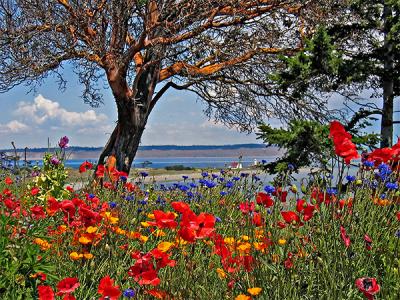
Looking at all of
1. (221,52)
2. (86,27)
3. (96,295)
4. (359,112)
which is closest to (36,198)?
(96,295)

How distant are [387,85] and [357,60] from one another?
58.7 inches

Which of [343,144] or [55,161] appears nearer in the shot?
[343,144]

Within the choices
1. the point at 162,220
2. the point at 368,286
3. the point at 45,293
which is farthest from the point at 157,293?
the point at 368,286

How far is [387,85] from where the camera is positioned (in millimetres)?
A: 12719

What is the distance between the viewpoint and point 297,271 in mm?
3305

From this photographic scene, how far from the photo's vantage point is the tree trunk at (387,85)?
39.6 feet

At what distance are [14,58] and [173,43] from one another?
4.17 meters

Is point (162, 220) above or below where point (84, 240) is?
above

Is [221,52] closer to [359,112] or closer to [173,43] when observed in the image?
[173,43]

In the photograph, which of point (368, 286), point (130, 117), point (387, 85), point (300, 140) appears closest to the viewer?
point (368, 286)

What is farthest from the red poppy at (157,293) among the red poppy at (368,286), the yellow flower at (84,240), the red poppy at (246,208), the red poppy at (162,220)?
the red poppy at (368,286)

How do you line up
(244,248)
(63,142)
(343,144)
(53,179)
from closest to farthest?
(343,144)
(244,248)
(63,142)
(53,179)

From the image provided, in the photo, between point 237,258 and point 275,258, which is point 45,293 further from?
point 275,258

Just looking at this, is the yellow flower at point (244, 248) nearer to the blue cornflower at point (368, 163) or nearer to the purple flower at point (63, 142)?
the blue cornflower at point (368, 163)
